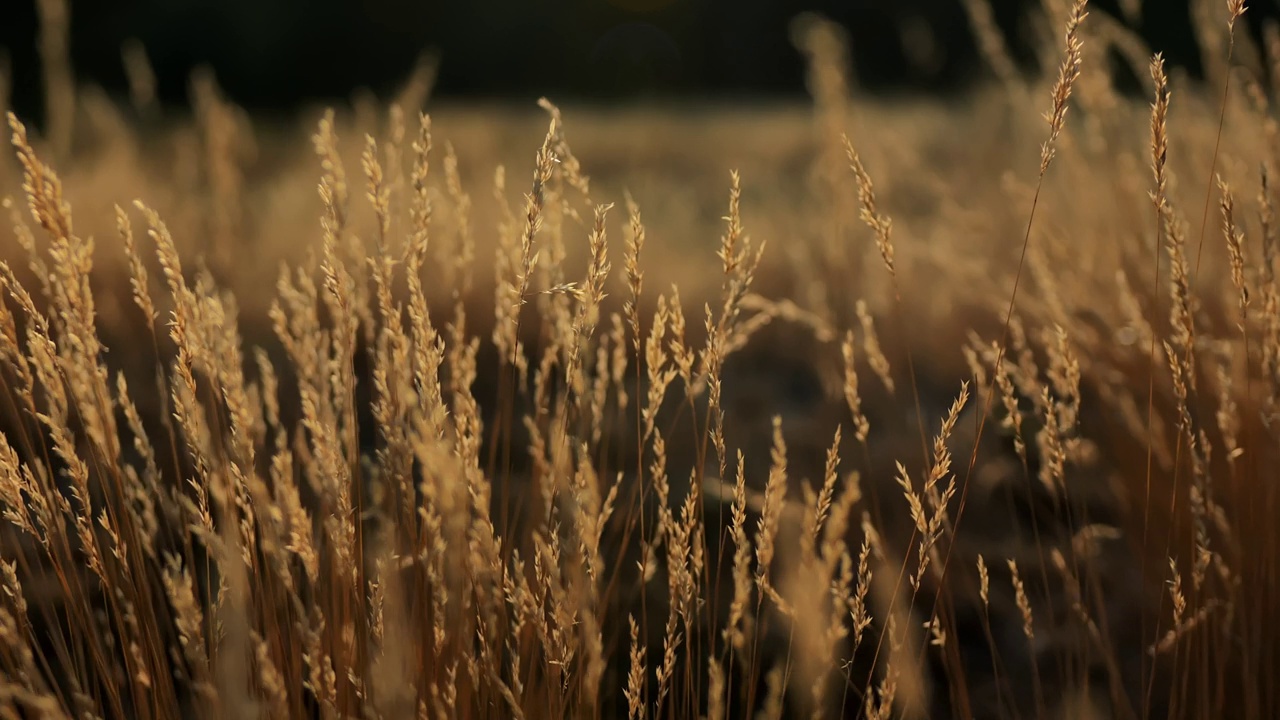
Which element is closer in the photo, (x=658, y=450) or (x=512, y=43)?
(x=658, y=450)

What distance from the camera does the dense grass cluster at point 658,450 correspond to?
1086mm

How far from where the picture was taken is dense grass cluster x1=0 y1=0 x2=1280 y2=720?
109cm

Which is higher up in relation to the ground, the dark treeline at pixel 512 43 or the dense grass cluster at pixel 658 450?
the dark treeline at pixel 512 43

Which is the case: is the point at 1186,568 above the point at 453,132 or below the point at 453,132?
below

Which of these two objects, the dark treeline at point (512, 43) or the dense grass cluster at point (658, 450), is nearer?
the dense grass cluster at point (658, 450)

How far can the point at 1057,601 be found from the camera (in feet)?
7.27

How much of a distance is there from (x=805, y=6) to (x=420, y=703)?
66.6ft

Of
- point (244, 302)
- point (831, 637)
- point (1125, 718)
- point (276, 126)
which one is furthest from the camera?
point (276, 126)

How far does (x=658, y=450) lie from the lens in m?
1.16

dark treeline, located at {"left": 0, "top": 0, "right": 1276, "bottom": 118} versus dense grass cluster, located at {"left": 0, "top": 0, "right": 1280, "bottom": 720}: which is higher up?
dark treeline, located at {"left": 0, "top": 0, "right": 1276, "bottom": 118}

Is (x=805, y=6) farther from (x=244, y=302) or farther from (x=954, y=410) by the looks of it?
(x=954, y=410)

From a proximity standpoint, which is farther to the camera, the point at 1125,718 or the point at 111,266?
the point at 111,266

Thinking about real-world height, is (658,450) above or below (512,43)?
below

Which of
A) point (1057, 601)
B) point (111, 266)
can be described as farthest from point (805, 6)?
point (1057, 601)
